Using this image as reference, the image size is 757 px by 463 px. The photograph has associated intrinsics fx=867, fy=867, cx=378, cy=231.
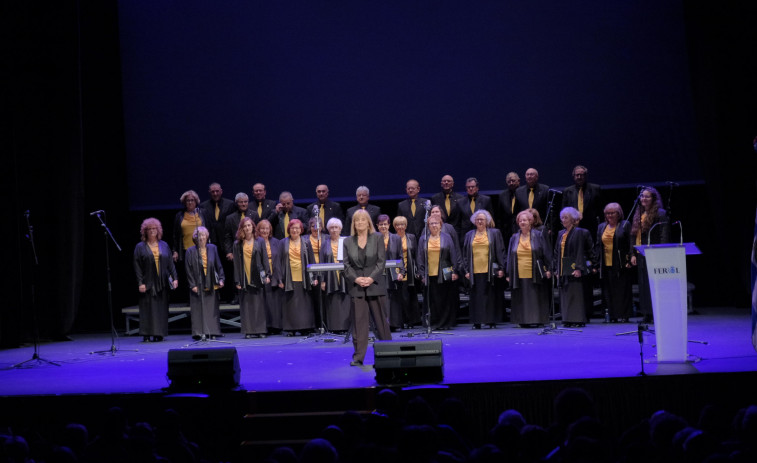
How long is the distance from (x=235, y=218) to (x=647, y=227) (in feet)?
19.6

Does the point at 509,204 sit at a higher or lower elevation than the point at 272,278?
higher

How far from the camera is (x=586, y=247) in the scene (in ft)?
39.9

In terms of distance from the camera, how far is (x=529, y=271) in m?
12.2

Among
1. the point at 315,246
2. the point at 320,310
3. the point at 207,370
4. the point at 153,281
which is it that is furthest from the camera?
the point at 315,246

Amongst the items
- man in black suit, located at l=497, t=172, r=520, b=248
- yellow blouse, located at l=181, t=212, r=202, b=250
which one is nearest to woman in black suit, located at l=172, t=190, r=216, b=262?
yellow blouse, located at l=181, t=212, r=202, b=250

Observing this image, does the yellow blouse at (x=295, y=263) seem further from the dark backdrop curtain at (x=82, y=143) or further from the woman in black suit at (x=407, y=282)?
the dark backdrop curtain at (x=82, y=143)

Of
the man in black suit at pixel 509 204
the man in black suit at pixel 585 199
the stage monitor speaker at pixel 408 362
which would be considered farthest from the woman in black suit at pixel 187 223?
the stage monitor speaker at pixel 408 362

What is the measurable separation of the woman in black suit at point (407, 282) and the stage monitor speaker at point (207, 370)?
512 centimetres

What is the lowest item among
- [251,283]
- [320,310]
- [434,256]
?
[320,310]

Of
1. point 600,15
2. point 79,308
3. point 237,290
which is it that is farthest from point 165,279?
point 600,15

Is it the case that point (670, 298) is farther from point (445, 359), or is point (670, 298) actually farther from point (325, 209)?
point (325, 209)

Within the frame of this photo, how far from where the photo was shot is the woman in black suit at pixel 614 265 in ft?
39.7

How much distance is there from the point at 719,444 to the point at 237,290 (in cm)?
1005

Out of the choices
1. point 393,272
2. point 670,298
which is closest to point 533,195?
point 393,272
